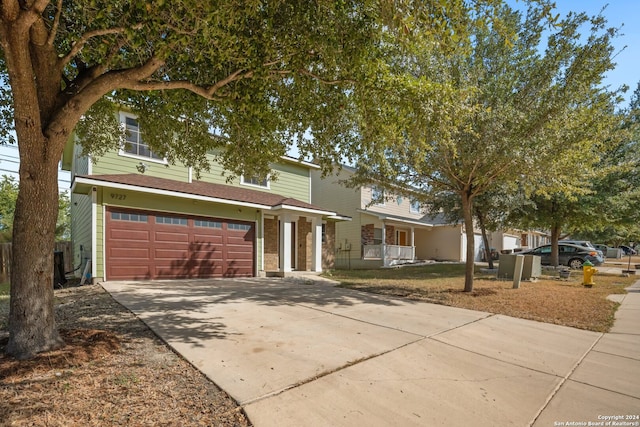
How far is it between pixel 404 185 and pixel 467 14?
6.59 meters

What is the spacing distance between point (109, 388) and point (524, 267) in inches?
526

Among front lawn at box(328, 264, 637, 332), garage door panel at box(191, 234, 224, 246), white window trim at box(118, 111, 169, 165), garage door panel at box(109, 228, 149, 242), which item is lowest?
front lawn at box(328, 264, 637, 332)

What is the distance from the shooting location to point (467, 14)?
14.1ft

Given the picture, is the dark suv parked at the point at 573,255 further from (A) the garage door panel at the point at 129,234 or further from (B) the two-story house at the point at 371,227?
(A) the garage door panel at the point at 129,234

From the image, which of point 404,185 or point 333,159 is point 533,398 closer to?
point 333,159

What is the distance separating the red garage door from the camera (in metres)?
10.6

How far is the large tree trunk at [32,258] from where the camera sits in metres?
3.73

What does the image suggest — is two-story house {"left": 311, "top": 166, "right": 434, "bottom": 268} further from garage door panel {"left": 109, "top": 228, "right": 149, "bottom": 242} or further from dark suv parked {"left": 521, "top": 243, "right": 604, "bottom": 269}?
garage door panel {"left": 109, "top": 228, "right": 149, "bottom": 242}

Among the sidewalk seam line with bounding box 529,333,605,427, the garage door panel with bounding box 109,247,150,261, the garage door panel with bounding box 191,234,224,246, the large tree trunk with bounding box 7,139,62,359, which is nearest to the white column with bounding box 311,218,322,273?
the garage door panel with bounding box 191,234,224,246

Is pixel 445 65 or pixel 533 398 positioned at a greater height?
pixel 445 65

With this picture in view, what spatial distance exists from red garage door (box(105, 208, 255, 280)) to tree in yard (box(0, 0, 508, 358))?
3.92 metres

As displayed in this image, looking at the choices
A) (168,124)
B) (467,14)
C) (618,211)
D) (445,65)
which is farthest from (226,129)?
(618,211)

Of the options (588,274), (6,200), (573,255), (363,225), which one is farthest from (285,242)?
(6,200)

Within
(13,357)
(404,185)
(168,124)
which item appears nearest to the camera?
(13,357)
